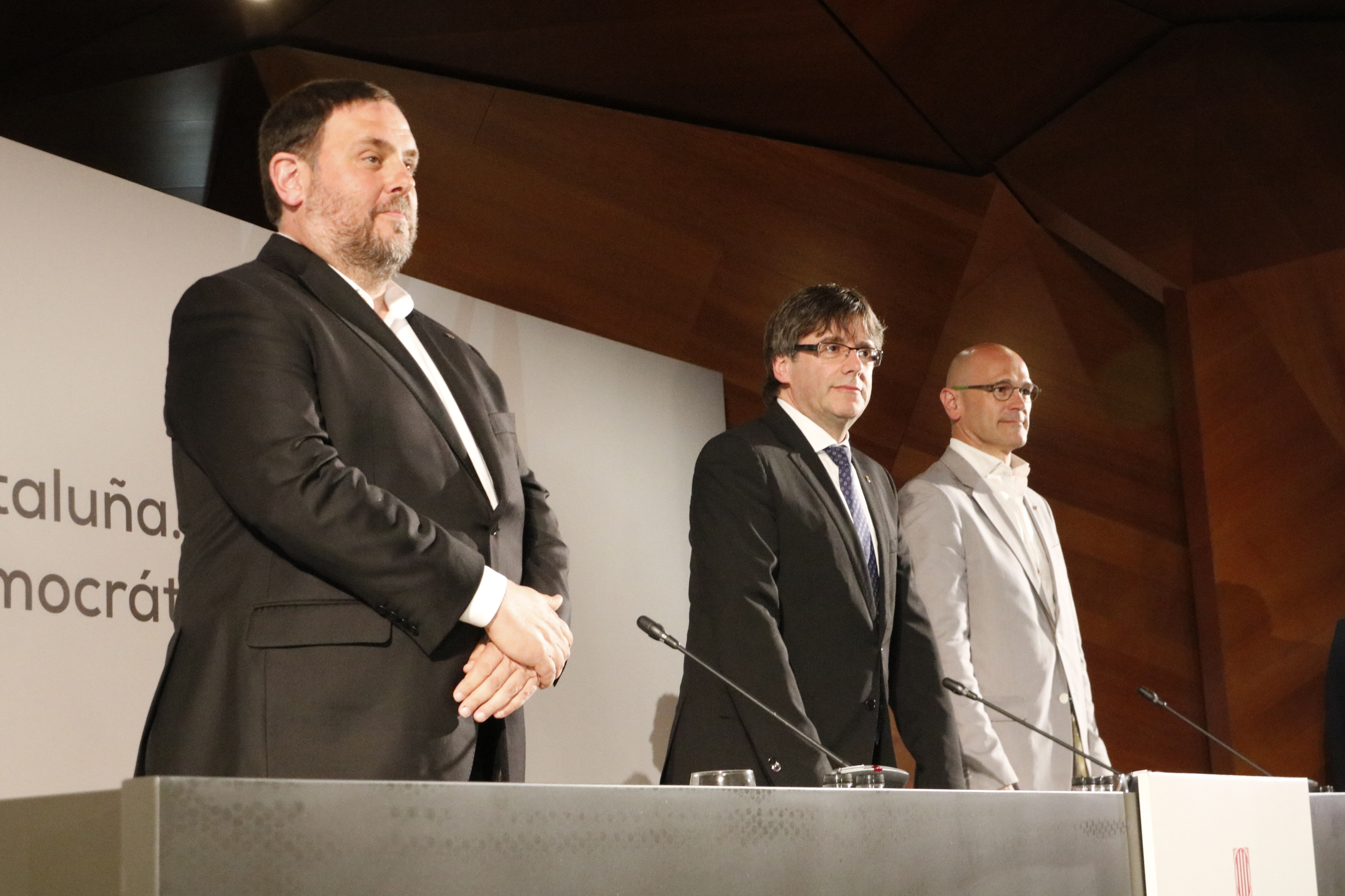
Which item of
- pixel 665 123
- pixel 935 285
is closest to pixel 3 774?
pixel 665 123

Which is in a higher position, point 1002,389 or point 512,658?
point 1002,389

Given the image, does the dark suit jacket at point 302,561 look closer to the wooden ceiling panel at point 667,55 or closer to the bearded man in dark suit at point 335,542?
the bearded man in dark suit at point 335,542

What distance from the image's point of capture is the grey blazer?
3021 mm

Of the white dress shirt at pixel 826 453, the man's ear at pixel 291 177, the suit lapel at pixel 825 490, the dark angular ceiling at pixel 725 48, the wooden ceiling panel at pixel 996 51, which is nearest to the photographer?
the man's ear at pixel 291 177

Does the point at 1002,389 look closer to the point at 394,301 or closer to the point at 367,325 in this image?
the point at 394,301

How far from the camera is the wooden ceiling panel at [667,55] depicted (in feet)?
13.9

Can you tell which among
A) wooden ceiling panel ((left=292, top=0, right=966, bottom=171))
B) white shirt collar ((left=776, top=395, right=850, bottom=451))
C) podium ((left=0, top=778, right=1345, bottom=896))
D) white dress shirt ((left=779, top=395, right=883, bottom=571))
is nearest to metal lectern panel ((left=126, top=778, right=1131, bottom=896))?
podium ((left=0, top=778, right=1345, bottom=896))

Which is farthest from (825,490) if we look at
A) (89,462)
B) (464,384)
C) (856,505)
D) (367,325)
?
(89,462)

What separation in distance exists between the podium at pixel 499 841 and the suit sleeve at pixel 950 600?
4.33 ft

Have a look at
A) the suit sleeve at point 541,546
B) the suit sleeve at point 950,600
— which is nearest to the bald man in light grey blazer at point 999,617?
the suit sleeve at point 950,600

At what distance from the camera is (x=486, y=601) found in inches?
63.7

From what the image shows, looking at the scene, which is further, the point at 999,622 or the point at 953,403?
the point at 953,403

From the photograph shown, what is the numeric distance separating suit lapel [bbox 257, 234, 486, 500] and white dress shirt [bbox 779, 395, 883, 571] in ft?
3.76

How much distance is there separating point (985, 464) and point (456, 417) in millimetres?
1865
